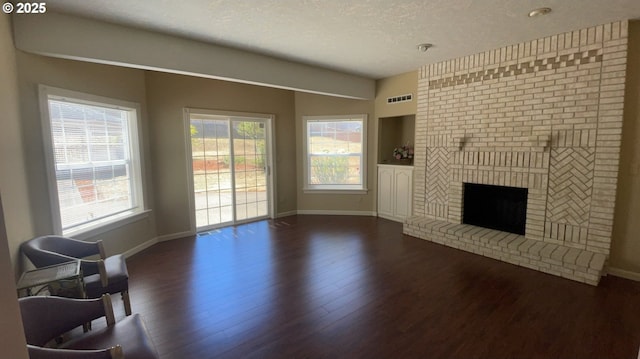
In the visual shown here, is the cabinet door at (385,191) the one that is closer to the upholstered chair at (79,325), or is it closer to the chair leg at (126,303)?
the chair leg at (126,303)

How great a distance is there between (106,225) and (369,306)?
326 cm

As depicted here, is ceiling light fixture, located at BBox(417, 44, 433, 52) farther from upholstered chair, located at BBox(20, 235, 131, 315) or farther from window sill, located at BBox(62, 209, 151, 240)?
window sill, located at BBox(62, 209, 151, 240)

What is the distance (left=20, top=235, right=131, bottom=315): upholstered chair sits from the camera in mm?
2387

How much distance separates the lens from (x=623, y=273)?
10.7ft

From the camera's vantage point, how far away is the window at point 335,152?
238 inches

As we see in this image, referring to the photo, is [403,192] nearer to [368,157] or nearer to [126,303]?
[368,157]

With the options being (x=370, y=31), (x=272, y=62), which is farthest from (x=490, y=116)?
(x=272, y=62)

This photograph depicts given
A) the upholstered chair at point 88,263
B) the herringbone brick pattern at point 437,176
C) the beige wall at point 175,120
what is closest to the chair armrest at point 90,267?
the upholstered chair at point 88,263

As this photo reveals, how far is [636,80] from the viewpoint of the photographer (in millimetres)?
3107

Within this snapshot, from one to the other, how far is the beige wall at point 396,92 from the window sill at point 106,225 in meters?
4.40

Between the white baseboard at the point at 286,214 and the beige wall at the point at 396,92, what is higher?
the beige wall at the point at 396,92

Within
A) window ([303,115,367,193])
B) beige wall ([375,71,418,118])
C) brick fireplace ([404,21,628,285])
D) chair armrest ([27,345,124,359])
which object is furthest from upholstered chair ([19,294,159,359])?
beige wall ([375,71,418,118])

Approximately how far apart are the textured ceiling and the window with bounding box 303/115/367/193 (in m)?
2.15

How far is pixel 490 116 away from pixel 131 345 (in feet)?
15.2
